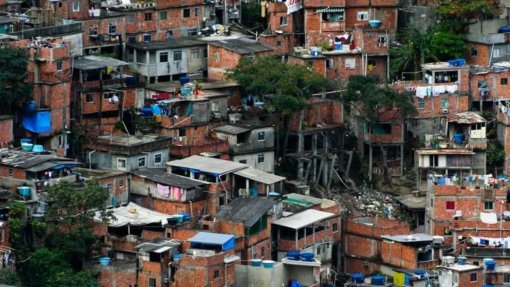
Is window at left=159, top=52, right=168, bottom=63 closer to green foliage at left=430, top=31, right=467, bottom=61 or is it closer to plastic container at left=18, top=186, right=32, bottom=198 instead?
green foliage at left=430, top=31, right=467, bottom=61

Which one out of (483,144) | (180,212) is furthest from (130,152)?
(483,144)

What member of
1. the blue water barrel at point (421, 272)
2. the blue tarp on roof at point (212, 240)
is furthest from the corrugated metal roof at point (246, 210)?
the blue water barrel at point (421, 272)

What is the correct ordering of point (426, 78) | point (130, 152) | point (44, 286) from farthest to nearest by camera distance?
1. point (426, 78)
2. point (130, 152)
3. point (44, 286)

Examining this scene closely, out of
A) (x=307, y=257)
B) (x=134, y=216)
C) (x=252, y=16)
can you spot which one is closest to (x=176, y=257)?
(x=134, y=216)

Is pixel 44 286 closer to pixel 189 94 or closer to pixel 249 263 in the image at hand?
pixel 249 263

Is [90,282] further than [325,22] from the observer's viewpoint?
No

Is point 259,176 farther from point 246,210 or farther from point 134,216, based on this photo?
point 134,216

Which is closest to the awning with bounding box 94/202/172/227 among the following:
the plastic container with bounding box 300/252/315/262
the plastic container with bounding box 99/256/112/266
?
the plastic container with bounding box 99/256/112/266

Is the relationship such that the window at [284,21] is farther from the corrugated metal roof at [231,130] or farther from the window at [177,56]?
the corrugated metal roof at [231,130]
